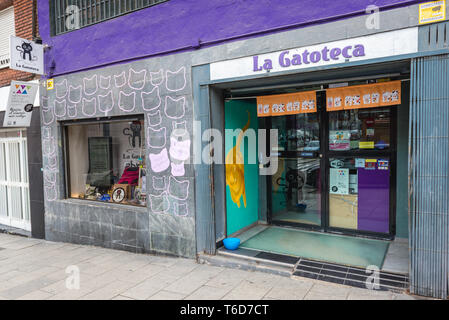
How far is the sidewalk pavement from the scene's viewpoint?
416 cm

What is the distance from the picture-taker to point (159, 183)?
227 inches

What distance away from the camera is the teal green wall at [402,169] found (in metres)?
5.37

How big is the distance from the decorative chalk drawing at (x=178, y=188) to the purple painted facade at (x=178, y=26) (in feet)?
7.33

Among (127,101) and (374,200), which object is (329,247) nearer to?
→ (374,200)

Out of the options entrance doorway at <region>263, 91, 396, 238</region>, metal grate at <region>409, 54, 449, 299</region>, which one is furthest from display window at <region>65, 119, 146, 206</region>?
metal grate at <region>409, 54, 449, 299</region>

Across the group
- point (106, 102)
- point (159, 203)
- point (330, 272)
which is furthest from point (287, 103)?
point (106, 102)

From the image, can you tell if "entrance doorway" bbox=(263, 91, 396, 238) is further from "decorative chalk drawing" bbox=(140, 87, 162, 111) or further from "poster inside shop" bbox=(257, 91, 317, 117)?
"decorative chalk drawing" bbox=(140, 87, 162, 111)

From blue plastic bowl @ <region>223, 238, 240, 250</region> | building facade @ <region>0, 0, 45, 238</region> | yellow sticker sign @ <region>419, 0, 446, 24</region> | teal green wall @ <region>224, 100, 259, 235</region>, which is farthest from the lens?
building facade @ <region>0, 0, 45, 238</region>

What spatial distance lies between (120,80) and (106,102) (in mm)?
557

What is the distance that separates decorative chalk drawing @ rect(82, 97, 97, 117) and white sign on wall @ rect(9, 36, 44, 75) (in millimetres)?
1476

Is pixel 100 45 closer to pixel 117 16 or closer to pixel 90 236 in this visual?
pixel 117 16

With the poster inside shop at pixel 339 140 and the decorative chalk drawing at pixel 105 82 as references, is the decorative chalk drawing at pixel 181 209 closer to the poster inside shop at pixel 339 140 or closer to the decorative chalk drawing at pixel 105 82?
the decorative chalk drawing at pixel 105 82

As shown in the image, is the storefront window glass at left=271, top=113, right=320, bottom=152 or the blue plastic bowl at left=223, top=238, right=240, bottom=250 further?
the storefront window glass at left=271, top=113, right=320, bottom=152

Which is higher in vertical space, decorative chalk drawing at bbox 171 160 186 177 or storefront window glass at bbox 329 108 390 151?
storefront window glass at bbox 329 108 390 151
